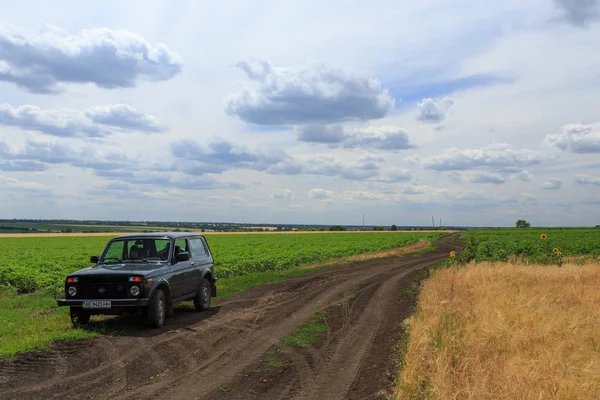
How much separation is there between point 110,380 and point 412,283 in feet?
46.3

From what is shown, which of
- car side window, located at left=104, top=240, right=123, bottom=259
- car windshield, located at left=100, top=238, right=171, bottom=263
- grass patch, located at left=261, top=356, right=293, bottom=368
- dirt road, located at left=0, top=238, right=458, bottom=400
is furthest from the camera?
car side window, located at left=104, top=240, right=123, bottom=259

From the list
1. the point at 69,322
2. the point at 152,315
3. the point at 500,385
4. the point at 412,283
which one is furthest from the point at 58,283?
the point at 500,385

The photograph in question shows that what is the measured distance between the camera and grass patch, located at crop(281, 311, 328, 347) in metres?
9.90

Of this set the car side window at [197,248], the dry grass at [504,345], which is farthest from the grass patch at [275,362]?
the car side window at [197,248]

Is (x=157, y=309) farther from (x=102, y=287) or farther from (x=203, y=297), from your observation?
(x=203, y=297)

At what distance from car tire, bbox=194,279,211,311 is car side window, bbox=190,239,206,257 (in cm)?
75

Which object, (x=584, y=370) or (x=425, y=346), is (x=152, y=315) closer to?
(x=425, y=346)

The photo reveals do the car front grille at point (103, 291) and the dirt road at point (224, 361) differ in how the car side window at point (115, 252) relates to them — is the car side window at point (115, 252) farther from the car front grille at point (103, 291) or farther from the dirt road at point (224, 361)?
the dirt road at point (224, 361)

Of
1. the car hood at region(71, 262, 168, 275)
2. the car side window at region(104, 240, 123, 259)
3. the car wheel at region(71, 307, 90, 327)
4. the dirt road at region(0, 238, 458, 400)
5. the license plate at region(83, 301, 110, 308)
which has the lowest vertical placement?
the dirt road at region(0, 238, 458, 400)

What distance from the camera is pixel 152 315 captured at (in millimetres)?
10945

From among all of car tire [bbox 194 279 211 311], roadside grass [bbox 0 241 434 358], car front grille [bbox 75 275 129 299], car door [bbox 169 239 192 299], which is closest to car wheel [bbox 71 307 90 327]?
roadside grass [bbox 0 241 434 358]

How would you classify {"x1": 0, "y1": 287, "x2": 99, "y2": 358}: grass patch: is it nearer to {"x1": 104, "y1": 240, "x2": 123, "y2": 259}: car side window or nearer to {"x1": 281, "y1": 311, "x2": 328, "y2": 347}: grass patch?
{"x1": 104, "y1": 240, "x2": 123, "y2": 259}: car side window

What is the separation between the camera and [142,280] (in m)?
10.8

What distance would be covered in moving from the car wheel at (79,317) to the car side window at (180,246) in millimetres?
2351
